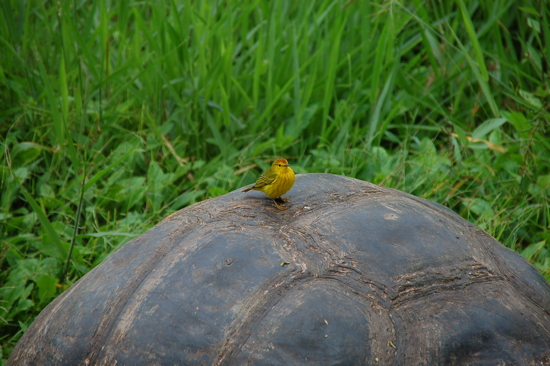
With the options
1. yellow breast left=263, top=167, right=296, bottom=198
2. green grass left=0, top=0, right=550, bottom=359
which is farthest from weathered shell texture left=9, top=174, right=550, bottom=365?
green grass left=0, top=0, right=550, bottom=359

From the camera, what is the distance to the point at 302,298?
1.71 metres

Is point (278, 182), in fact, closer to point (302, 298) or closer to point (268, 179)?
point (268, 179)

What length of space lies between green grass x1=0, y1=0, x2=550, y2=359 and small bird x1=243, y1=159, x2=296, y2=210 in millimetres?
1105

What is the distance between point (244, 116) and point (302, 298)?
2.36m

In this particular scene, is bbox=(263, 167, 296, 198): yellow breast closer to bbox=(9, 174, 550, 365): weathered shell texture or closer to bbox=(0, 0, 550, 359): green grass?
bbox=(9, 174, 550, 365): weathered shell texture

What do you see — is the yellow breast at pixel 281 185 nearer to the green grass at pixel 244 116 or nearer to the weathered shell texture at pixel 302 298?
the weathered shell texture at pixel 302 298

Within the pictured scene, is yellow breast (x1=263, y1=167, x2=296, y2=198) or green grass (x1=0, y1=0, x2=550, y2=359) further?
green grass (x1=0, y1=0, x2=550, y2=359)

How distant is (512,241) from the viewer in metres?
3.10

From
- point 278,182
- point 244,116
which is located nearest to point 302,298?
point 278,182

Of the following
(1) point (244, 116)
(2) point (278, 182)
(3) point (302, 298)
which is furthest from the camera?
(1) point (244, 116)

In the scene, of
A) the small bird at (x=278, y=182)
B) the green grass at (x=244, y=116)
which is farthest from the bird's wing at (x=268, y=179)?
the green grass at (x=244, y=116)

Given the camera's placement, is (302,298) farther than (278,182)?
No

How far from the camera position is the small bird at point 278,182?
2062 mm

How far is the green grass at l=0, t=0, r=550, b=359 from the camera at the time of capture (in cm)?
319
